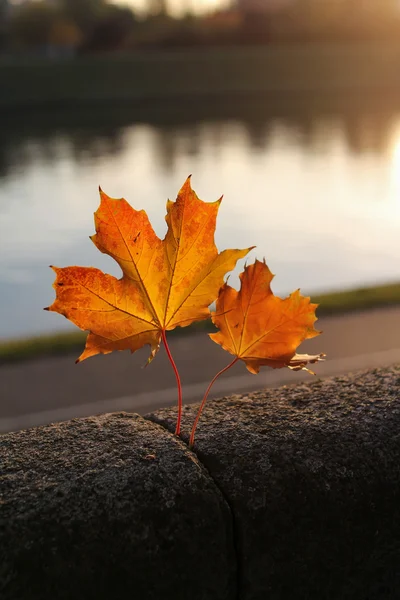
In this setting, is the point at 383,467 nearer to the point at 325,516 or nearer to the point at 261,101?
the point at 325,516

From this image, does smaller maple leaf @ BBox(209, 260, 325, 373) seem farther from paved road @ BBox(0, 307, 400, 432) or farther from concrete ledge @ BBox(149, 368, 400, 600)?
paved road @ BBox(0, 307, 400, 432)

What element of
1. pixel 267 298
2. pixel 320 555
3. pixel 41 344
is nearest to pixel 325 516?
pixel 320 555

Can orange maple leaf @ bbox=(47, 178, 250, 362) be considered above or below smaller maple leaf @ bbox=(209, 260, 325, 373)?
above

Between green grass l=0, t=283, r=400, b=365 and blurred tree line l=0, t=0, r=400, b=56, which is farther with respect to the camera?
blurred tree line l=0, t=0, r=400, b=56

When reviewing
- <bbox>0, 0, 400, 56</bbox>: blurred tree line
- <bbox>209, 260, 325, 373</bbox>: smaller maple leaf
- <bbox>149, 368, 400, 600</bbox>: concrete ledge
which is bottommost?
<bbox>149, 368, 400, 600</bbox>: concrete ledge

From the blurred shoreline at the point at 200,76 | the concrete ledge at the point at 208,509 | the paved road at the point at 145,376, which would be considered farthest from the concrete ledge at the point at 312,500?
the blurred shoreline at the point at 200,76

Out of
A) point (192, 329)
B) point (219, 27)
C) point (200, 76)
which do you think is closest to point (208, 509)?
point (192, 329)

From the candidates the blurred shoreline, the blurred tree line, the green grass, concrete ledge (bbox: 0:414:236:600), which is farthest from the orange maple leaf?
the blurred tree line
